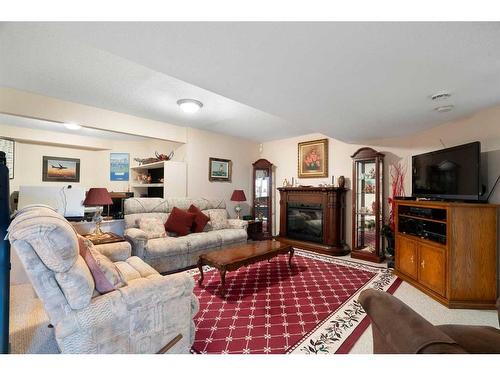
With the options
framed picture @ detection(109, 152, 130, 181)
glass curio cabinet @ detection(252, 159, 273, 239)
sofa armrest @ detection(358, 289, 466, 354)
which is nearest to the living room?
sofa armrest @ detection(358, 289, 466, 354)

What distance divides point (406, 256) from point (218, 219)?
9.62 feet

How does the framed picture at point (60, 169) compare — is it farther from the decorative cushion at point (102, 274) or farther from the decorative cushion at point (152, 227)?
the decorative cushion at point (102, 274)

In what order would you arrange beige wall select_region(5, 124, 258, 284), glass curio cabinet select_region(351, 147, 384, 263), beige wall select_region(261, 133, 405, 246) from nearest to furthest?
glass curio cabinet select_region(351, 147, 384, 263), beige wall select_region(261, 133, 405, 246), beige wall select_region(5, 124, 258, 284)

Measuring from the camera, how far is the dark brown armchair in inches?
28.5

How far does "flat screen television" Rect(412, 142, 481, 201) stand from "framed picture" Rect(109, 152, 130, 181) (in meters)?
5.80

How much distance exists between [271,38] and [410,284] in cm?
317

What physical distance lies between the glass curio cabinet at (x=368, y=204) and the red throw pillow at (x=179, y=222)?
9.44 feet

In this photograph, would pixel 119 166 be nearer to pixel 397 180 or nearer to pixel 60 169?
pixel 60 169

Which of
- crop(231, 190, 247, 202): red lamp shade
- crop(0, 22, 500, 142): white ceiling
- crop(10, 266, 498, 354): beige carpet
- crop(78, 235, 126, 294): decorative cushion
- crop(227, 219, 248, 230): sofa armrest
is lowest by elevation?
crop(10, 266, 498, 354): beige carpet

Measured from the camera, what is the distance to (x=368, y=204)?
3980mm

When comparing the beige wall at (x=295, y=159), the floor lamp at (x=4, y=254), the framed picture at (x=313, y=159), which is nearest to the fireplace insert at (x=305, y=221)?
the beige wall at (x=295, y=159)

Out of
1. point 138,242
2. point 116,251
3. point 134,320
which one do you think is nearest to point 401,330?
point 134,320

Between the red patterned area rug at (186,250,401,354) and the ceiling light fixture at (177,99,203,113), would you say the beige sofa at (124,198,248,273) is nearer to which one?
the red patterned area rug at (186,250,401,354)

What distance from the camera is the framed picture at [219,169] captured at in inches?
185
